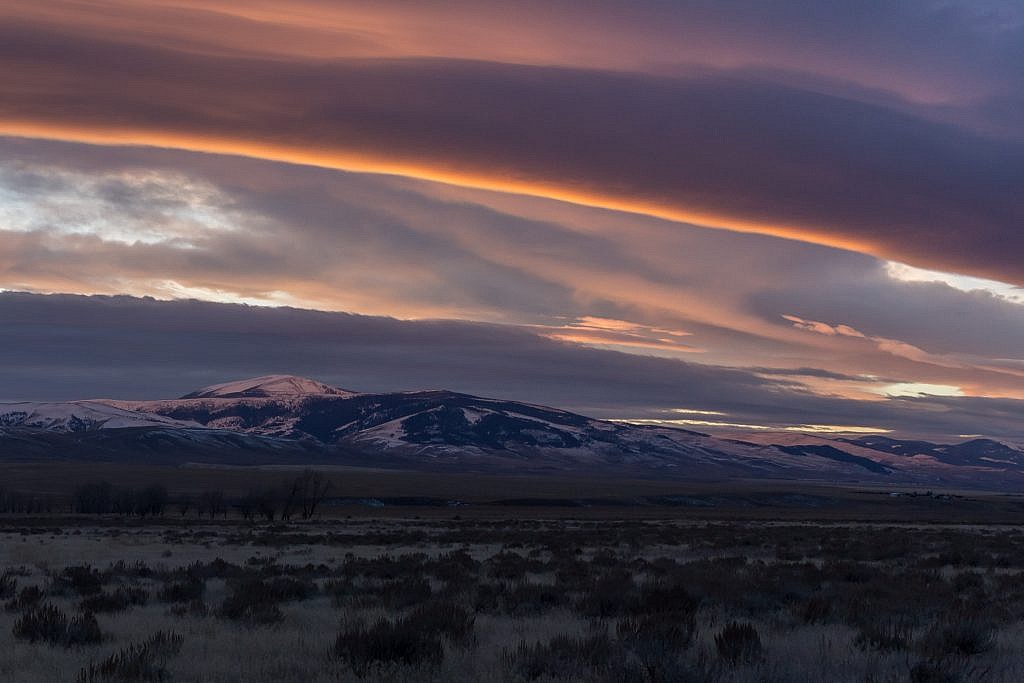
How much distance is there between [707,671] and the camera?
10.3 m

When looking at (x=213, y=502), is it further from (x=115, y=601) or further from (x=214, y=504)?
(x=115, y=601)

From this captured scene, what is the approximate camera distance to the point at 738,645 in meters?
11.8

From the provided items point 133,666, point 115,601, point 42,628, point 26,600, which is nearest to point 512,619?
point 133,666

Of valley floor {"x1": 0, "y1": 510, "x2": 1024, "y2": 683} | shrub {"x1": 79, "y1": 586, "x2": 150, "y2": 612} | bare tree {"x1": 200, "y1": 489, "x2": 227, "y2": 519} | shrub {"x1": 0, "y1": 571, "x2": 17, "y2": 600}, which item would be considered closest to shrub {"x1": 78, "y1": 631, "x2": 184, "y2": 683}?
valley floor {"x1": 0, "y1": 510, "x2": 1024, "y2": 683}

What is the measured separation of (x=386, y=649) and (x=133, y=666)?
2.65 m

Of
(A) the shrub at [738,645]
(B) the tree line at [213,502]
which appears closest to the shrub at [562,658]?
(A) the shrub at [738,645]

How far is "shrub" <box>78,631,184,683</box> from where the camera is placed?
10023mm

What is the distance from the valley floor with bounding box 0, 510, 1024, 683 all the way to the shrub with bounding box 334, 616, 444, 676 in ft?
0.07

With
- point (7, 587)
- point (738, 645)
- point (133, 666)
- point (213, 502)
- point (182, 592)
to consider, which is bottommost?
point (213, 502)

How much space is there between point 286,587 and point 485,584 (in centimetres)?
398

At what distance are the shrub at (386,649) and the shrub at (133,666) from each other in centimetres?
195

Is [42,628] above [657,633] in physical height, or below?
below

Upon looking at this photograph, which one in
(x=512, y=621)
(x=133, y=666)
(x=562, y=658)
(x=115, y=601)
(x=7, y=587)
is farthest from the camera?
(x=7, y=587)

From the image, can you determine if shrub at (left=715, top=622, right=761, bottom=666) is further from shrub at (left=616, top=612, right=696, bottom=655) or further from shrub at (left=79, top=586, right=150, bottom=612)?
shrub at (left=79, top=586, right=150, bottom=612)
